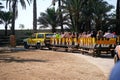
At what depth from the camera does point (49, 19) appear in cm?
5131

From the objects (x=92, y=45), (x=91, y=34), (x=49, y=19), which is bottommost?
(x=92, y=45)

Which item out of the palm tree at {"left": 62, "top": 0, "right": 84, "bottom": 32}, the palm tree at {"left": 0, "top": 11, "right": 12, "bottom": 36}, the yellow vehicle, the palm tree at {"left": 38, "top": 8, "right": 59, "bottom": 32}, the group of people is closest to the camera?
the group of people

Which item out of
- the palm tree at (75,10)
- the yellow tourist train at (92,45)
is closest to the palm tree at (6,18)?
the palm tree at (75,10)

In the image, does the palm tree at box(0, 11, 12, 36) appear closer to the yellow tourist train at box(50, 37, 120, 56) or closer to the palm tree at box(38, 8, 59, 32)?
the palm tree at box(38, 8, 59, 32)

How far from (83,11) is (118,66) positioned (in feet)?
128

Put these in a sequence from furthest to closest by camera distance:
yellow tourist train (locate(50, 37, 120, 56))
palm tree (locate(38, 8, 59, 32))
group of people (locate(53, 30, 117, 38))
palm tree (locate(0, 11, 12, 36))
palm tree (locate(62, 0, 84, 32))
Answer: palm tree (locate(0, 11, 12, 36))
palm tree (locate(38, 8, 59, 32))
palm tree (locate(62, 0, 84, 32))
group of people (locate(53, 30, 117, 38))
yellow tourist train (locate(50, 37, 120, 56))

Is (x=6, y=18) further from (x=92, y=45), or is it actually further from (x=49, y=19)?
(x=92, y=45)

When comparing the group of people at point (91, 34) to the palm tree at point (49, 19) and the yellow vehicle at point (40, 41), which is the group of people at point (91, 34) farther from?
the palm tree at point (49, 19)

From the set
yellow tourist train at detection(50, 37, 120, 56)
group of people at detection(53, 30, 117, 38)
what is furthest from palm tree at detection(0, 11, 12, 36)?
yellow tourist train at detection(50, 37, 120, 56)

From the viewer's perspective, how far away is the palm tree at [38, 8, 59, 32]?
167ft

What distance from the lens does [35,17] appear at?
1914 inches

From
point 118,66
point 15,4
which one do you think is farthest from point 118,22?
point 118,66

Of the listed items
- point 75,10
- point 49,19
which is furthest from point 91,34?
point 49,19

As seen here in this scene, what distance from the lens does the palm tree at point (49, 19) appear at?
50875 mm
